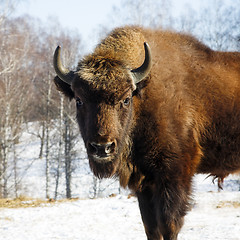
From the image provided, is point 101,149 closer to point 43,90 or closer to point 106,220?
point 106,220

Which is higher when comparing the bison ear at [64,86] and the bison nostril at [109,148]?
the bison ear at [64,86]

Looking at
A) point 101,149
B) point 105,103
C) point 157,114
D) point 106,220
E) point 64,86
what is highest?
point 64,86

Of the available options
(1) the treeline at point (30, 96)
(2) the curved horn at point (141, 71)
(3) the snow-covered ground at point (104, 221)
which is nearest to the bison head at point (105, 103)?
(2) the curved horn at point (141, 71)

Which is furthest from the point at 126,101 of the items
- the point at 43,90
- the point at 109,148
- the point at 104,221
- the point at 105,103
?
the point at 43,90

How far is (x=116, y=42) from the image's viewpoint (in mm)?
4625

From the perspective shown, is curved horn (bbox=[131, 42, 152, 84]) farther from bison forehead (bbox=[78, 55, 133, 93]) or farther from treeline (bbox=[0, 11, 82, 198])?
treeline (bbox=[0, 11, 82, 198])

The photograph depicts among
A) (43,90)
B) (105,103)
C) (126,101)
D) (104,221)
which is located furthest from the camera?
(43,90)

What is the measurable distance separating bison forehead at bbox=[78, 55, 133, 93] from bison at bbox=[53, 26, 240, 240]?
0.4 inches

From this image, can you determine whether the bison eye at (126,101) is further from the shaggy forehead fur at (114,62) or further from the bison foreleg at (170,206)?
the bison foreleg at (170,206)

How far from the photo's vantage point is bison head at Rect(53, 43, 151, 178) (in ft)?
12.1

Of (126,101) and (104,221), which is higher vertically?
(126,101)

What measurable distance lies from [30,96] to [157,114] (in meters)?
22.8

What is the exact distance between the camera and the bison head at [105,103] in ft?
12.1

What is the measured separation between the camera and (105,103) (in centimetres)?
387
